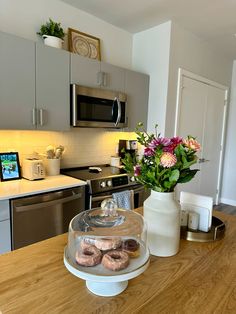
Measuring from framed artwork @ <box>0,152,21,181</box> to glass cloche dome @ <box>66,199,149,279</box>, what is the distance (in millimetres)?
1435

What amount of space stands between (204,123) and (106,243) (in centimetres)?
341

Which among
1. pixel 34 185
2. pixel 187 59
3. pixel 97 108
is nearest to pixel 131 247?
pixel 34 185

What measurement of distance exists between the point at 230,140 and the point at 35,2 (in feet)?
12.6

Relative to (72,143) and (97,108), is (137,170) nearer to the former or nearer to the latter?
(97,108)

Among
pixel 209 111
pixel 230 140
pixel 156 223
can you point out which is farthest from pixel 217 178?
pixel 156 223

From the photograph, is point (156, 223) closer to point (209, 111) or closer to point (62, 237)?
point (62, 237)

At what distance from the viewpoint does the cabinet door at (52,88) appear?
84.2 inches

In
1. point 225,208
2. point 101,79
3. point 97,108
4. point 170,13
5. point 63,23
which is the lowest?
point 225,208

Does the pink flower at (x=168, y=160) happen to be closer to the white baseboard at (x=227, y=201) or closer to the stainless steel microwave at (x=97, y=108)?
the stainless steel microwave at (x=97, y=108)

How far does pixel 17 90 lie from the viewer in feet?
6.59

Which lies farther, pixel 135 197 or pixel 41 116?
pixel 135 197

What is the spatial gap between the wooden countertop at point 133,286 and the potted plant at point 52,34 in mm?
1943

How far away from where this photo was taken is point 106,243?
859 millimetres

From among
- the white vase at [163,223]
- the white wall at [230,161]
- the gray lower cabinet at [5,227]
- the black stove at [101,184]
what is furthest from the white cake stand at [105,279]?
the white wall at [230,161]
